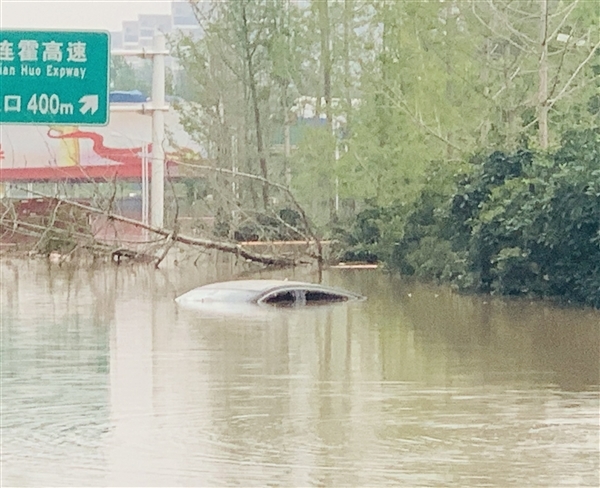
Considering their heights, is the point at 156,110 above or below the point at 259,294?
above

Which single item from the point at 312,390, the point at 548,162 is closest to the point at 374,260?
the point at 548,162

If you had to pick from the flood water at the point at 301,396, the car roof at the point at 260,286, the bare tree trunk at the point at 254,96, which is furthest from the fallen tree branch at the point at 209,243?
the bare tree trunk at the point at 254,96

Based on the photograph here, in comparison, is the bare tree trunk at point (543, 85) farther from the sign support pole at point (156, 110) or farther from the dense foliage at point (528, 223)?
the sign support pole at point (156, 110)

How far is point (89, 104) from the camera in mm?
14633

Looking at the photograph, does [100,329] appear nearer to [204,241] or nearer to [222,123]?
[204,241]

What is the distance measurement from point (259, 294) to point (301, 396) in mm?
9657

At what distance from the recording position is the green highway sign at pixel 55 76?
1443 cm

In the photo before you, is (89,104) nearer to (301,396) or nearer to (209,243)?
(301,396)

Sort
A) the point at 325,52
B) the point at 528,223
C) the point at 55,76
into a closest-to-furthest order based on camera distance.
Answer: the point at 55,76 → the point at 528,223 → the point at 325,52

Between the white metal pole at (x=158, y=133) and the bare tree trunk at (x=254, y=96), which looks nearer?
the white metal pole at (x=158, y=133)

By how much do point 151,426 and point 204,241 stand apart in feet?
59.8

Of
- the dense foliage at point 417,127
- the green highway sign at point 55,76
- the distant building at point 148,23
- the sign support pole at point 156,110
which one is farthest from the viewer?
the distant building at point 148,23

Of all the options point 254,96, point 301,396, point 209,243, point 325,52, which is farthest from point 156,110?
point 301,396

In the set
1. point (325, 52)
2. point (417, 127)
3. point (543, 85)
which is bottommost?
point (417, 127)
